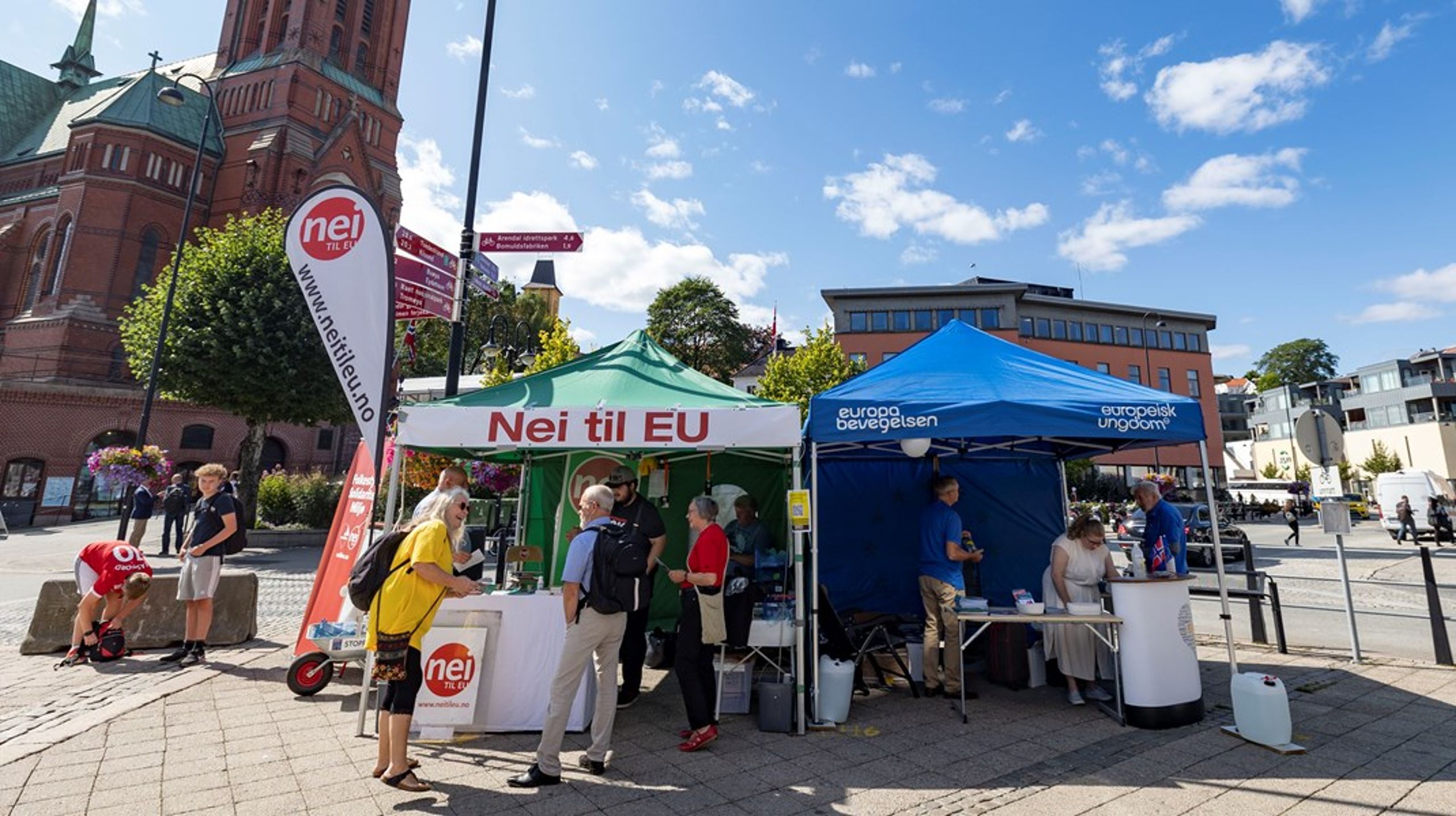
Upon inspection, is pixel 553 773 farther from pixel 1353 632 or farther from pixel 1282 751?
pixel 1353 632

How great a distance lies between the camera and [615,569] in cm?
416

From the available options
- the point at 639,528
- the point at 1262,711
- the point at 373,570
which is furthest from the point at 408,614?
the point at 1262,711

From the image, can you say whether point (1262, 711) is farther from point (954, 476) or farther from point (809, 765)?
point (954, 476)

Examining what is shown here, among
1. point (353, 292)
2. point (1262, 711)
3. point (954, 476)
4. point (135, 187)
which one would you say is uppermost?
point (135, 187)

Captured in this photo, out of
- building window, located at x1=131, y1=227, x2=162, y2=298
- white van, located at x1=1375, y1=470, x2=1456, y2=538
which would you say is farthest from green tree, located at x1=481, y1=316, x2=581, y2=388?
white van, located at x1=1375, y1=470, x2=1456, y2=538

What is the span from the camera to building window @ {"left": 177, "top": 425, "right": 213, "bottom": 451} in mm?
31859

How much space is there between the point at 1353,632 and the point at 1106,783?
206 inches

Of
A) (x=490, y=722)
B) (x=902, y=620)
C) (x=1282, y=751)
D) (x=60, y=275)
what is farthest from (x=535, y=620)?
(x=60, y=275)

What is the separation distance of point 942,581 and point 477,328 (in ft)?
144

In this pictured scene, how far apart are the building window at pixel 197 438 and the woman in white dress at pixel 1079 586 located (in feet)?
129

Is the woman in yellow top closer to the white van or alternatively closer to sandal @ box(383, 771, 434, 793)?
sandal @ box(383, 771, 434, 793)

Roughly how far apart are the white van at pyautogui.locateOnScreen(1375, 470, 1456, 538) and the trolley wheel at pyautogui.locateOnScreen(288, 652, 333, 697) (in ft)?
114

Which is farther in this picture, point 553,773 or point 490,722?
point 490,722

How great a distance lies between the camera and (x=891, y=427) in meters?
5.66
